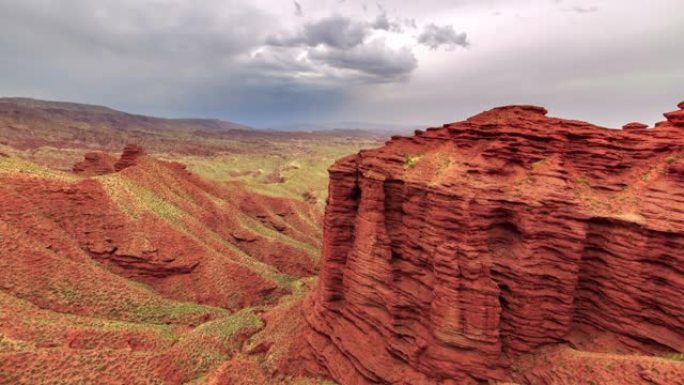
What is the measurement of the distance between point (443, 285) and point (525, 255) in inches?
250

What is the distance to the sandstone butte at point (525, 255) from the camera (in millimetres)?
24266

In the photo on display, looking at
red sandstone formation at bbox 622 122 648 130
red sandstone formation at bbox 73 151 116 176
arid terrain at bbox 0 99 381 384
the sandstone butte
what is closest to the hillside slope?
arid terrain at bbox 0 99 381 384

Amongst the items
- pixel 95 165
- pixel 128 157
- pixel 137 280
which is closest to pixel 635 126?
pixel 137 280

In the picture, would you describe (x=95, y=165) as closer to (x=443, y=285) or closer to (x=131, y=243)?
(x=131, y=243)

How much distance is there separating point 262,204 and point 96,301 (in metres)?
59.2

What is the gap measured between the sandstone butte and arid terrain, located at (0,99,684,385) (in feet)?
0.37

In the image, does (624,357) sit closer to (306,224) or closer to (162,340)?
(162,340)

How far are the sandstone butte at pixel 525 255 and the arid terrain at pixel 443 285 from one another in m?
0.11

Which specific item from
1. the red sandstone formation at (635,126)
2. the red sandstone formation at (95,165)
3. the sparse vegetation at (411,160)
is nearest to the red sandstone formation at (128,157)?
the red sandstone formation at (95,165)

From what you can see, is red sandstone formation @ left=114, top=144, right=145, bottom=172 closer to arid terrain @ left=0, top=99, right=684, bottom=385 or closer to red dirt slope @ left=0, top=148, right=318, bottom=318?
red dirt slope @ left=0, top=148, right=318, bottom=318

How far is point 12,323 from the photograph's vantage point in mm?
37531

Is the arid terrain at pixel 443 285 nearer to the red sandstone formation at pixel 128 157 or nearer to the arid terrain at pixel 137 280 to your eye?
the arid terrain at pixel 137 280

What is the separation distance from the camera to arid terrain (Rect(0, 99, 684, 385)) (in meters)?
25.0

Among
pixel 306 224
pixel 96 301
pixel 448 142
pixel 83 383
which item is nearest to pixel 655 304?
pixel 448 142
